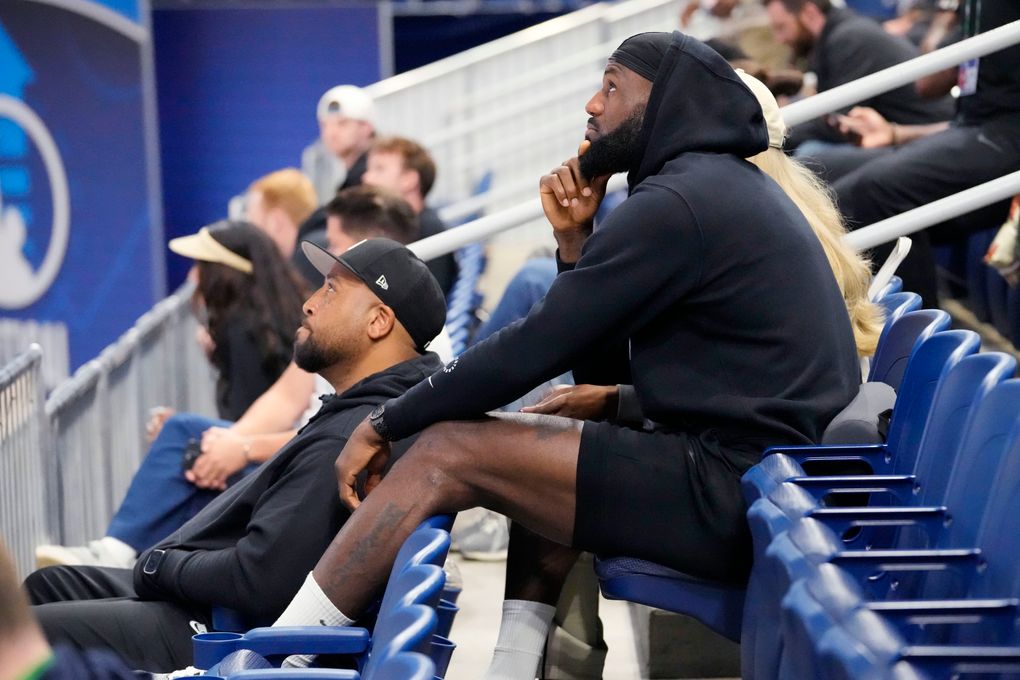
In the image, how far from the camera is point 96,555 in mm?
3754

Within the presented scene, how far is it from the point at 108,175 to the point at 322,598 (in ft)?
27.6

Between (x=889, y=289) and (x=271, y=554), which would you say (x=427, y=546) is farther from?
(x=889, y=289)

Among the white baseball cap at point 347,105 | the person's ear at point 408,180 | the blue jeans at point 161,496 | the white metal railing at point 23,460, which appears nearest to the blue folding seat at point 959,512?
the blue jeans at point 161,496

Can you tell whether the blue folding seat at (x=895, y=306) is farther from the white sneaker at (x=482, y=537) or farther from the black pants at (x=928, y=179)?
the white sneaker at (x=482, y=537)

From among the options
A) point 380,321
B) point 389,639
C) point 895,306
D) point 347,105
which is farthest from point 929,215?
point 347,105

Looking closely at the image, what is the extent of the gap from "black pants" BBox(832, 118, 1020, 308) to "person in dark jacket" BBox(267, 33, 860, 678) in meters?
1.73

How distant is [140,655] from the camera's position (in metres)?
2.73

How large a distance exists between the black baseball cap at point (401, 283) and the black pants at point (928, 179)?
1692mm

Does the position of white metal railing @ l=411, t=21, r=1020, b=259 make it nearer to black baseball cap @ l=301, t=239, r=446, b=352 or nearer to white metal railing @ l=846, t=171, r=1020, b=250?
white metal railing @ l=846, t=171, r=1020, b=250

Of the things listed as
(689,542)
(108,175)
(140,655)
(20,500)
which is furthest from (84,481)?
(108,175)

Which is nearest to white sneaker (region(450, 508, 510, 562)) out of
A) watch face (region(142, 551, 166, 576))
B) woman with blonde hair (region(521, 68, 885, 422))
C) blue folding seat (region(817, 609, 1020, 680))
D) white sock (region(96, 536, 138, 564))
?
white sock (region(96, 536, 138, 564))

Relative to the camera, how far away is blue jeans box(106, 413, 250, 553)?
12.3ft

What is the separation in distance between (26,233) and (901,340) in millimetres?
8105

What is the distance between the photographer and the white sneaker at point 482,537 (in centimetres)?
431
